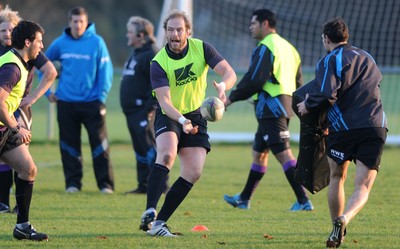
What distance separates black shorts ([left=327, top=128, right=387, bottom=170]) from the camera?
24.3ft

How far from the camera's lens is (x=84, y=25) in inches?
469

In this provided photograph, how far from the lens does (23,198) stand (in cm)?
775

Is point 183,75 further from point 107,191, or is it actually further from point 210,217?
point 107,191

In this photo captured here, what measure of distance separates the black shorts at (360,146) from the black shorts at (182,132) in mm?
1210

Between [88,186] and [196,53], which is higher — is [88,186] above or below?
below

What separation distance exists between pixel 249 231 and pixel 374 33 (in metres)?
11.9

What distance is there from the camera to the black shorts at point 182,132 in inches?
314

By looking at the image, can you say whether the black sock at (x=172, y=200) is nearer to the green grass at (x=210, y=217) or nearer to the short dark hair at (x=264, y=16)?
the green grass at (x=210, y=217)

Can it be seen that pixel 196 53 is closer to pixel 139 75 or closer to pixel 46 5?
pixel 139 75

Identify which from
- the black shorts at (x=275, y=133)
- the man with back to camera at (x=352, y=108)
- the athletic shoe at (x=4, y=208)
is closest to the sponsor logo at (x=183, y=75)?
the man with back to camera at (x=352, y=108)

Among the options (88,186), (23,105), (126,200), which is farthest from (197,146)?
(88,186)

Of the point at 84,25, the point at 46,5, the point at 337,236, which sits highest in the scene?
the point at 84,25

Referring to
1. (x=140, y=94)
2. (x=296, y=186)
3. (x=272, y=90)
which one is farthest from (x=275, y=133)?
(x=140, y=94)

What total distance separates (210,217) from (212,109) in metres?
2.24
